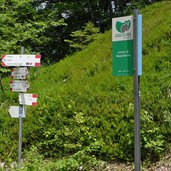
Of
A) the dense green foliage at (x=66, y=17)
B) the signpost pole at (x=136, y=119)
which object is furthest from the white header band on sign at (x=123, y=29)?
the dense green foliage at (x=66, y=17)

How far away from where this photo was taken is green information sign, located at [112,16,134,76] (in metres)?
4.01

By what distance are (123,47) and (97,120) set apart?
2864mm

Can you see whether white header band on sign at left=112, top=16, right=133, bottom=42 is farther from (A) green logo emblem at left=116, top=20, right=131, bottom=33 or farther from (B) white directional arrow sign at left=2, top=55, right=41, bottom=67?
(B) white directional arrow sign at left=2, top=55, right=41, bottom=67

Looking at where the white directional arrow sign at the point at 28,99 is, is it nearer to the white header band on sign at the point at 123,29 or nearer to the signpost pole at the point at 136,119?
the white header band on sign at the point at 123,29

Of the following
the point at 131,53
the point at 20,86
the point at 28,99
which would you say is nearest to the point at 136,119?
the point at 131,53

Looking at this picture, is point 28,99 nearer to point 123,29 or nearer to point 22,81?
point 22,81

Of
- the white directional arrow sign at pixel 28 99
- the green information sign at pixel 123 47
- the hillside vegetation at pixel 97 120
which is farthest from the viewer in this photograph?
the white directional arrow sign at pixel 28 99

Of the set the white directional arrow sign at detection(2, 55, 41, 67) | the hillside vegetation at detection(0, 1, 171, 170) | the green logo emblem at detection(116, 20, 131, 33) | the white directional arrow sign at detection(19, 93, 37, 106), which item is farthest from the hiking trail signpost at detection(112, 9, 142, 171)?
the white directional arrow sign at detection(19, 93, 37, 106)

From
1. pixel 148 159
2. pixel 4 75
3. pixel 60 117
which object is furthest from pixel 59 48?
pixel 148 159

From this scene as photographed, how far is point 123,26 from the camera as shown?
415cm

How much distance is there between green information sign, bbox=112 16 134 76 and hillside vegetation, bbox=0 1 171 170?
2.25 meters

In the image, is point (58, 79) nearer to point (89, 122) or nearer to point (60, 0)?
point (89, 122)

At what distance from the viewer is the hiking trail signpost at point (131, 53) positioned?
3.91 metres

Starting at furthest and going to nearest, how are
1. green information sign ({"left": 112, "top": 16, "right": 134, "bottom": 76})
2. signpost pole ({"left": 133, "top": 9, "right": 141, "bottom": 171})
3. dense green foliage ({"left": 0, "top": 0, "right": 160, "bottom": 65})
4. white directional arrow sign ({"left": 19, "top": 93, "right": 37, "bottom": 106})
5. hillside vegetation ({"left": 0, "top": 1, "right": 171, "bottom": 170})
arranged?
dense green foliage ({"left": 0, "top": 0, "right": 160, "bottom": 65}), white directional arrow sign ({"left": 19, "top": 93, "right": 37, "bottom": 106}), hillside vegetation ({"left": 0, "top": 1, "right": 171, "bottom": 170}), green information sign ({"left": 112, "top": 16, "right": 134, "bottom": 76}), signpost pole ({"left": 133, "top": 9, "right": 141, "bottom": 171})
